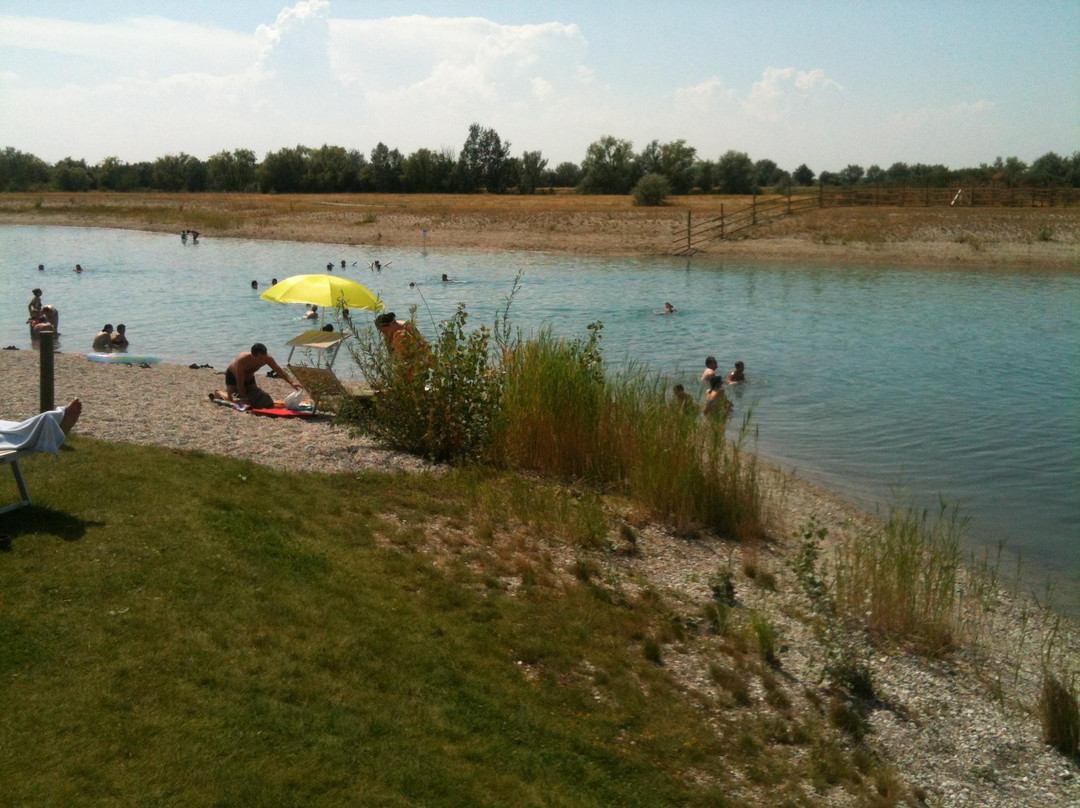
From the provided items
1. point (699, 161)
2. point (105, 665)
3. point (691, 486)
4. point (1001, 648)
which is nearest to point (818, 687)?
point (1001, 648)

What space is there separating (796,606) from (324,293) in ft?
28.8

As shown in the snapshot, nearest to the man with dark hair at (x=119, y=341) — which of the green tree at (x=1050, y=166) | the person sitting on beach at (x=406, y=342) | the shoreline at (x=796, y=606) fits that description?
the shoreline at (x=796, y=606)

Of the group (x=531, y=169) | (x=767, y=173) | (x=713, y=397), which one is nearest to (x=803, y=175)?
(x=767, y=173)

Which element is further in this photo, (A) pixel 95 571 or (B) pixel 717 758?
(A) pixel 95 571

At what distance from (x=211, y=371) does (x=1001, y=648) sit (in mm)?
15301

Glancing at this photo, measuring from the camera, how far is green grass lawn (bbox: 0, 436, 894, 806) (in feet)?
15.5

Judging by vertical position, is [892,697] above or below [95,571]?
below

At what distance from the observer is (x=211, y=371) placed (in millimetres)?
19141

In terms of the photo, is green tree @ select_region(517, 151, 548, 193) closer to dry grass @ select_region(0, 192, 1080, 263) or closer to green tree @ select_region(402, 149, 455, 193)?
Result: green tree @ select_region(402, 149, 455, 193)

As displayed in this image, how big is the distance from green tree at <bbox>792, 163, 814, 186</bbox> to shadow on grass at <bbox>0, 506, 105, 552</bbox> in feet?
400

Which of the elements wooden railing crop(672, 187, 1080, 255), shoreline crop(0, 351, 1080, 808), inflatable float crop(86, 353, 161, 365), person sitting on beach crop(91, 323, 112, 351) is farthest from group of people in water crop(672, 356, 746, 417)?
wooden railing crop(672, 187, 1080, 255)

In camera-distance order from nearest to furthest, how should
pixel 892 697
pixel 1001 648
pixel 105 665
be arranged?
pixel 105 665, pixel 892 697, pixel 1001 648

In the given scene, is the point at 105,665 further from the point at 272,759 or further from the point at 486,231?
the point at 486,231

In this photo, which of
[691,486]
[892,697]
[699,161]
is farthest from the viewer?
[699,161]
